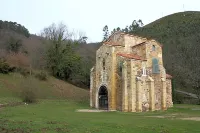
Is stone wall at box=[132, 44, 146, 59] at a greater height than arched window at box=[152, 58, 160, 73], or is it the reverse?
stone wall at box=[132, 44, 146, 59]

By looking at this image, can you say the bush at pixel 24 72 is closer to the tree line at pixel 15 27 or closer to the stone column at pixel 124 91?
the stone column at pixel 124 91

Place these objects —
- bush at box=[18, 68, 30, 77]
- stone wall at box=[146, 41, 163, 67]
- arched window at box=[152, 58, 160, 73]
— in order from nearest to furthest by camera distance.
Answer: stone wall at box=[146, 41, 163, 67], arched window at box=[152, 58, 160, 73], bush at box=[18, 68, 30, 77]

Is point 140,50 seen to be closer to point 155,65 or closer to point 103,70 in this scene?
point 155,65

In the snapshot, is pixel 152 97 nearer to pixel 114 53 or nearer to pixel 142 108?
pixel 142 108

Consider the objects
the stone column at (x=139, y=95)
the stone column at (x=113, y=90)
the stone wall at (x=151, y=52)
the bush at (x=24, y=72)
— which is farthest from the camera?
the bush at (x=24, y=72)

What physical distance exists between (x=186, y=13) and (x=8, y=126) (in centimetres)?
12087

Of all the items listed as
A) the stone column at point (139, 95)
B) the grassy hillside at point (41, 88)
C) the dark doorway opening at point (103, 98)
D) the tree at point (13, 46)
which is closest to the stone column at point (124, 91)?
the stone column at point (139, 95)

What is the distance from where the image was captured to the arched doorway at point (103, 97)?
1371 inches

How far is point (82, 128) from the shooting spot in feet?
52.3

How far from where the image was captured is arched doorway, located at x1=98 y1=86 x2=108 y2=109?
34.8 m

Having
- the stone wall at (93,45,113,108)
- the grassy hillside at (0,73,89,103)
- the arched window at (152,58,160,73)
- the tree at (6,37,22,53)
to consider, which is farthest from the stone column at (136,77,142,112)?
the tree at (6,37,22,53)

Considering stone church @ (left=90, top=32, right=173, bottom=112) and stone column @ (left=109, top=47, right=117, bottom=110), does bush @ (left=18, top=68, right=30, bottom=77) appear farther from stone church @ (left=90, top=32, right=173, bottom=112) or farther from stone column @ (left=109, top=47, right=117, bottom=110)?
stone column @ (left=109, top=47, right=117, bottom=110)

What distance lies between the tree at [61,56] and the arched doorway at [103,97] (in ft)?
91.2

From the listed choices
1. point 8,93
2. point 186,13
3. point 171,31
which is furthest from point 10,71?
point 186,13
